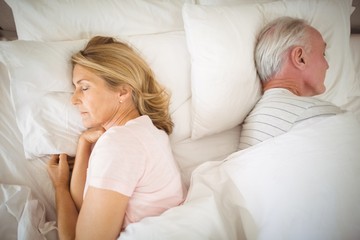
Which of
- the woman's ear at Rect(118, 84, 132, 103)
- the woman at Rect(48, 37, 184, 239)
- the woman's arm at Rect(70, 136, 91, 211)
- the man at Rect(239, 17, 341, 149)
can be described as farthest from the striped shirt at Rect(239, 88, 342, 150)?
the woman's arm at Rect(70, 136, 91, 211)

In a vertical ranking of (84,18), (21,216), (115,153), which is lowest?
(21,216)

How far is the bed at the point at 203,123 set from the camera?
2.23ft

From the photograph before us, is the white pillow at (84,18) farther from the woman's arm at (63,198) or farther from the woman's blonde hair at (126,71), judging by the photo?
the woman's arm at (63,198)

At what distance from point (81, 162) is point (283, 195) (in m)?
0.67

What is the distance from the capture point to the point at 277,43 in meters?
0.99

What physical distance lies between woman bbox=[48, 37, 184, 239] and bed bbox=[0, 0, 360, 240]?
61mm

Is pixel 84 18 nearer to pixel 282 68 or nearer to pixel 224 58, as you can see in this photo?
pixel 224 58

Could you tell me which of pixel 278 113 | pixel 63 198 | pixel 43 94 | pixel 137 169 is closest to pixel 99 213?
pixel 137 169


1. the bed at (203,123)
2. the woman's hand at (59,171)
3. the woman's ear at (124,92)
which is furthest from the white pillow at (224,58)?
the woman's hand at (59,171)

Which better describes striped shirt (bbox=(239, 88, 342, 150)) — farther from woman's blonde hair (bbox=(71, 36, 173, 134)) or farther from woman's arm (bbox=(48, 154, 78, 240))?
woman's arm (bbox=(48, 154, 78, 240))

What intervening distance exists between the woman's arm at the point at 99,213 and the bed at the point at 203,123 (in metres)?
0.06

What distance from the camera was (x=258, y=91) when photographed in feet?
3.52

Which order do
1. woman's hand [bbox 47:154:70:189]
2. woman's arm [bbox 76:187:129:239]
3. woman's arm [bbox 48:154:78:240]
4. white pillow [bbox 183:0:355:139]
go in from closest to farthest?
woman's arm [bbox 76:187:129:239] < woman's arm [bbox 48:154:78:240] < woman's hand [bbox 47:154:70:189] < white pillow [bbox 183:0:355:139]

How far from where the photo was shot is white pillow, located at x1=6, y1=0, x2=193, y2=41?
935 millimetres
